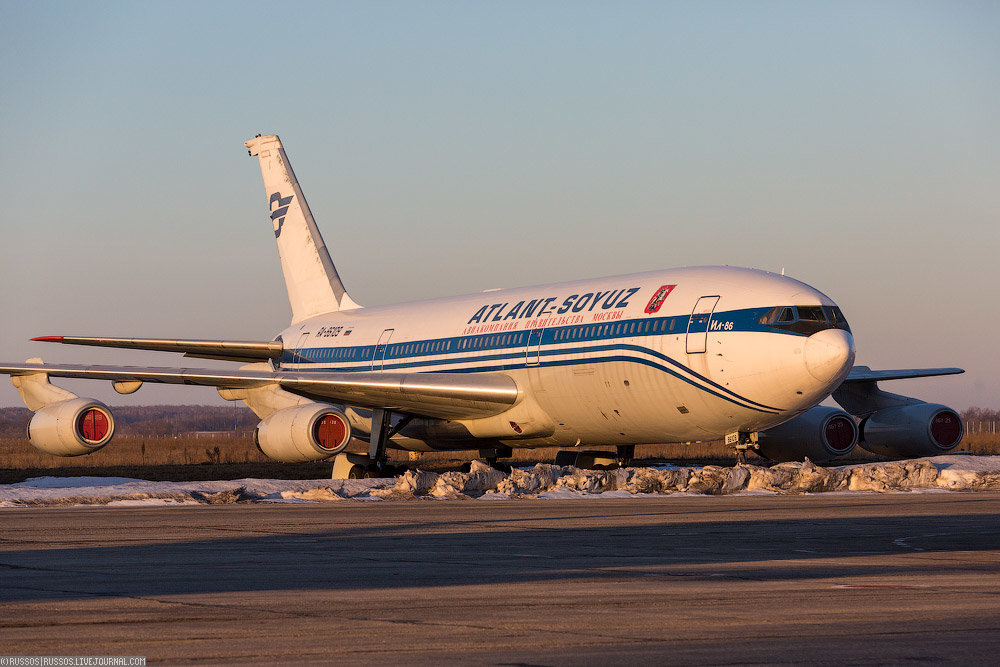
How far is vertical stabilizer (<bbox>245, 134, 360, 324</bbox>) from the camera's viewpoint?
125ft

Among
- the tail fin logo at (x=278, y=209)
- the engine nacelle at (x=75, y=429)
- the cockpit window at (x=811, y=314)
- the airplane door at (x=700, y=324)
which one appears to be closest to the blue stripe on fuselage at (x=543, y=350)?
the airplane door at (x=700, y=324)

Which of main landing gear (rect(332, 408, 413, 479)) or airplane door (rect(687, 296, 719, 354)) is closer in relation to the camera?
airplane door (rect(687, 296, 719, 354))

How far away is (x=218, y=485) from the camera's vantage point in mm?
22469

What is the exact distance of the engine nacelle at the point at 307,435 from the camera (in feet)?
86.9

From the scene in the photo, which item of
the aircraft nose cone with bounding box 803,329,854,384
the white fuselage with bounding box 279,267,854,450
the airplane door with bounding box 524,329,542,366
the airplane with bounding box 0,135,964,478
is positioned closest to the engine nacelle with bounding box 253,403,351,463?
the airplane with bounding box 0,135,964,478


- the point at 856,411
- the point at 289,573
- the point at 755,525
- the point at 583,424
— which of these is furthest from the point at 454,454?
the point at 289,573

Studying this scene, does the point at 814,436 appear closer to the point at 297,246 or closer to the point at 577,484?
the point at 577,484

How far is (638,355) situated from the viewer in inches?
931

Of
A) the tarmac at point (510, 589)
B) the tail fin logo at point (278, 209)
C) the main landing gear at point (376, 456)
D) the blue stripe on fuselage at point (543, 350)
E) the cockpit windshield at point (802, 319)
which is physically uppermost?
the tail fin logo at point (278, 209)

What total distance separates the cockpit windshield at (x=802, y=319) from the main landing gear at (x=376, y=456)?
36.2 feet

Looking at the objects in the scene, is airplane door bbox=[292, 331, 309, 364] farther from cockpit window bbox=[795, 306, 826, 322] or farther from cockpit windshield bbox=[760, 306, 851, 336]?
cockpit window bbox=[795, 306, 826, 322]

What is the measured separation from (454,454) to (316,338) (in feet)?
54.2

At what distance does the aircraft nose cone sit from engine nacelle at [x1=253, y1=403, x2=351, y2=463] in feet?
34.0

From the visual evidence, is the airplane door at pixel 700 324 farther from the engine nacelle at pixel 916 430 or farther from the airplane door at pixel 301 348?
the airplane door at pixel 301 348
